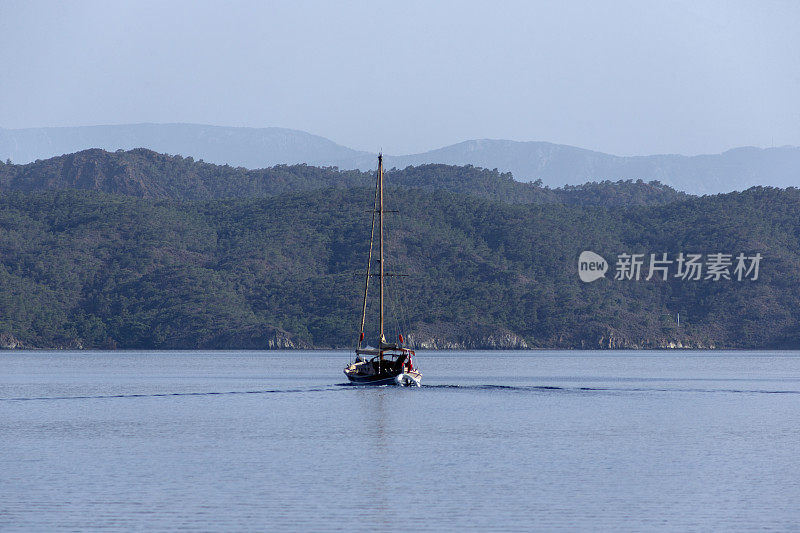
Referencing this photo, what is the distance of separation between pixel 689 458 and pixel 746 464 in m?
2.61

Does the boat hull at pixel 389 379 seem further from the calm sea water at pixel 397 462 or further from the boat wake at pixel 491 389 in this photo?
the calm sea water at pixel 397 462

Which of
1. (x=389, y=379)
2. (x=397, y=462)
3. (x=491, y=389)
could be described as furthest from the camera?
(x=491, y=389)

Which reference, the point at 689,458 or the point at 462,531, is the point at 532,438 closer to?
the point at 689,458

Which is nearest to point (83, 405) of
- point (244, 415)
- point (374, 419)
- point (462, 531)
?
point (244, 415)

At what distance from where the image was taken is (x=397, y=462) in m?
46.9

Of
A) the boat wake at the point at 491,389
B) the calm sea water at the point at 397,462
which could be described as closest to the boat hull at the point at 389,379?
the boat wake at the point at 491,389

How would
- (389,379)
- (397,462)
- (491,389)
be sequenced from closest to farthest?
(397,462) → (389,379) → (491,389)

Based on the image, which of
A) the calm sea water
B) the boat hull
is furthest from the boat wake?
the calm sea water

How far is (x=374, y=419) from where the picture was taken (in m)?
70.4

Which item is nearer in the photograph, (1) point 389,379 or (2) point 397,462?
(2) point 397,462

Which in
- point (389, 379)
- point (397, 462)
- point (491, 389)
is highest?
point (389, 379)

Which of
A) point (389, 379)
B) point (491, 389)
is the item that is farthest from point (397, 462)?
point (491, 389)

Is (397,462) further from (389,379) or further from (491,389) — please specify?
(491,389)

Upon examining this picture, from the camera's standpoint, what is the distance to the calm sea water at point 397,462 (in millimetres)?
33156
